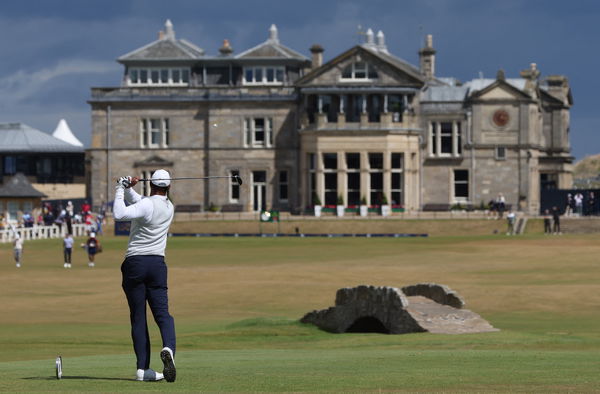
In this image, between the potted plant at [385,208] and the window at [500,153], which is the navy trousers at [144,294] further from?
the window at [500,153]

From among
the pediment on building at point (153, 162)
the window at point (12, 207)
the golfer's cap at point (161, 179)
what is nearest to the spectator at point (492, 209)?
the pediment on building at point (153, 162)

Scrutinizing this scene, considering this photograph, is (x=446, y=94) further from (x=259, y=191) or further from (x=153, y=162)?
(x=153, y=162)

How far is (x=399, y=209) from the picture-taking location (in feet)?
293

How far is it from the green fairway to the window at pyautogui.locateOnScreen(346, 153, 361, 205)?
1456 centimetres

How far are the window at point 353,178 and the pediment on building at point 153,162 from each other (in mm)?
13596

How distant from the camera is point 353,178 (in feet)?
299

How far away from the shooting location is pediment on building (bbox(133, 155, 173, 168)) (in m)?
94.6

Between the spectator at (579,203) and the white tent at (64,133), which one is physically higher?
the white tent at (64,133)

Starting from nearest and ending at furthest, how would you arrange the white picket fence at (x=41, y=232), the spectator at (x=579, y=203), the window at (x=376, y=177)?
the white picket fence at (x=41, y=232) < the spectator at (x=579, y=203) < the window at (x=376, y=177)

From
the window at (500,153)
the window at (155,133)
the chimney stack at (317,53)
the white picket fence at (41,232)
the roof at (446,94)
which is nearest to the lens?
the white picket fence at (41,232)

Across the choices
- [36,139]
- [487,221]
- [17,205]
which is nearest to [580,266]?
[487,221]

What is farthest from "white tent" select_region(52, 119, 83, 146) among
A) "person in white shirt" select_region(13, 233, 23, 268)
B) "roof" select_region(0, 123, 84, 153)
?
"person in white shirt" select_region(13, 233, 23, 268)

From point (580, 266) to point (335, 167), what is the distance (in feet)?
136

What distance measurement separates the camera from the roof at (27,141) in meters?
120
